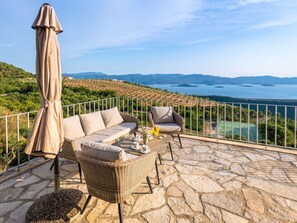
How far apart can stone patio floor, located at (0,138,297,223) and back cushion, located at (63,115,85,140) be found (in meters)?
0.58

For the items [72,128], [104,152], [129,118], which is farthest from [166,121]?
[104,152]

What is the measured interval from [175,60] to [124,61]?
472 cm

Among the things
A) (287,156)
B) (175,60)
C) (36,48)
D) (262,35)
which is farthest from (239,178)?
(175,60)

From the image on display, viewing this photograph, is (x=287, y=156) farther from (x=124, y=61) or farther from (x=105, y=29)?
(x=124, y=61)

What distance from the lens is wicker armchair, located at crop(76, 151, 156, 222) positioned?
1956 millimetres

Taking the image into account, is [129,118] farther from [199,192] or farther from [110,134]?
[199,192]

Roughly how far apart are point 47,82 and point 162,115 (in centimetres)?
336

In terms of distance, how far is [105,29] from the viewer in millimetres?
8406

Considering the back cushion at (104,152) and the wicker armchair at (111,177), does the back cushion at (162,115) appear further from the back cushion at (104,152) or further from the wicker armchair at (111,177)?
the back cushion at (104,152)

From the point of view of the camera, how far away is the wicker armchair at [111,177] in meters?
1.96

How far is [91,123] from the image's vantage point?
416 centimetres

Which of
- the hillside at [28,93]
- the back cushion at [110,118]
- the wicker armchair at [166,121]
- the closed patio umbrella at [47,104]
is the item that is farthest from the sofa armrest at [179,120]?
the hillside at [28,93]

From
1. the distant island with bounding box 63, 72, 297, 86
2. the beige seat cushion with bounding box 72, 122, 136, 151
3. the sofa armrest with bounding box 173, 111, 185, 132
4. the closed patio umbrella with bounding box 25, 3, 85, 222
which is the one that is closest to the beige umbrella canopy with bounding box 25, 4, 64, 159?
the closed patio umbrella with bounding box 25, 3, 85, 222

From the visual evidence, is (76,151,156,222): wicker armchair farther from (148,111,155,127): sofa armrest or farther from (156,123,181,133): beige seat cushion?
(148,111,155,127): sofa armrest
